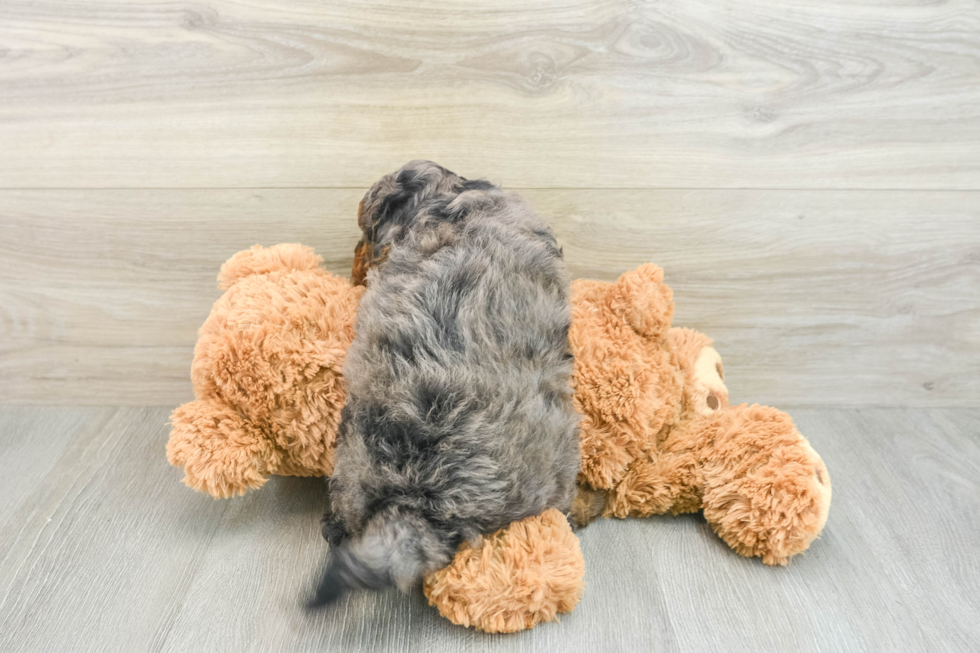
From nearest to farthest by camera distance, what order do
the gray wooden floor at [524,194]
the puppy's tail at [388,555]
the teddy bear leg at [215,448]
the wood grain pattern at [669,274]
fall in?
the puppy's tail at [388,555] < the teddy bear leg at [215,448] < the gray wooden floor at [524,194] < the wood grain pattern at [669,274]

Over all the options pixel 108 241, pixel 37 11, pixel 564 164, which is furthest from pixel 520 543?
pixel 37 11

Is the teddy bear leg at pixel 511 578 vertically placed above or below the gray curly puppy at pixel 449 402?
below

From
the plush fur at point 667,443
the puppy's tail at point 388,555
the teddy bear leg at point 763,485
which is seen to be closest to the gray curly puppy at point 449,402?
the puppy's tail at point 388,555

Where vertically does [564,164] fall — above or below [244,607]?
above

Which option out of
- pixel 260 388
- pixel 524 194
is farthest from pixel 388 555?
pixel 524 194

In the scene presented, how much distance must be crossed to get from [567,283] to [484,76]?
1.17ft

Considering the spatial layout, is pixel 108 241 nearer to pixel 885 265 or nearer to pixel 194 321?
pixel 194 321

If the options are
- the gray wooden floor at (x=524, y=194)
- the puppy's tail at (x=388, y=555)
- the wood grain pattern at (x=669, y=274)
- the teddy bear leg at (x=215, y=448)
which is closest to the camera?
the puppy's tail at (x=388, y=555)

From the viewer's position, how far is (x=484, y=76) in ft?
2.92

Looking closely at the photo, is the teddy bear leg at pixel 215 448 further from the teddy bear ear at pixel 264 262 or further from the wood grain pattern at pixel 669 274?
the wood grain pattern at pixel 669 274

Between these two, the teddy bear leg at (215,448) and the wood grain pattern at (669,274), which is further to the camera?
the wood grain pattern at (669,274)

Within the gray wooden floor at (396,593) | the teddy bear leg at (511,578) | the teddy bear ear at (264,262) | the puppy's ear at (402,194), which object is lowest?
the gray wooden floor at (396,593)

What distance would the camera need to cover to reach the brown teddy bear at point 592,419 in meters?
0.72

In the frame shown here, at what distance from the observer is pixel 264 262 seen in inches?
32.7
